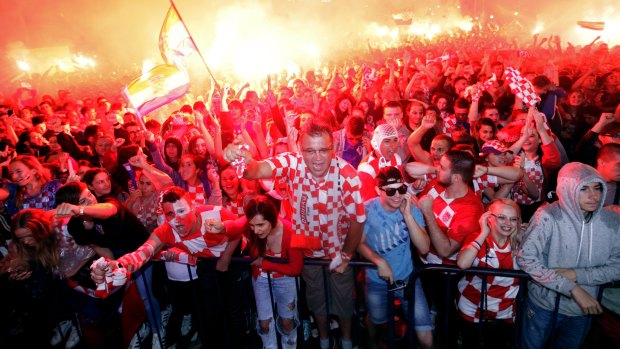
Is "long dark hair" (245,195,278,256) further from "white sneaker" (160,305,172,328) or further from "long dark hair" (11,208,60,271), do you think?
"long dark hair" (11,208,60,271)

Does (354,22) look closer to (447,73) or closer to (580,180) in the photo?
(447,73)

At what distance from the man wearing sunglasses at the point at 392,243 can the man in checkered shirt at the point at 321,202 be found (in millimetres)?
192

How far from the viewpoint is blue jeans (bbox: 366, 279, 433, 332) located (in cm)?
329

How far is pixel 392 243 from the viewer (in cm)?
335

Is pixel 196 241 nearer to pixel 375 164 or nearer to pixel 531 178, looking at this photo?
pixel 375 164

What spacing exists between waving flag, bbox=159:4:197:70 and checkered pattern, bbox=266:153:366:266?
146 inches

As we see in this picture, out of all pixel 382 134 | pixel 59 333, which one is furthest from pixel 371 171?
pixel 59 333

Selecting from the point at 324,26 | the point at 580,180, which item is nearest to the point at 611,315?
the point at 580,180

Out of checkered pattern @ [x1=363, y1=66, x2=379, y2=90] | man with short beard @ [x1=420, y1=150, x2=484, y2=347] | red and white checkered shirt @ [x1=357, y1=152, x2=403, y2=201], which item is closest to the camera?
man with short beard @ [x1=420, y1=150, x2=484, y2=347]

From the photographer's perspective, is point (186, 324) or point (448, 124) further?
point (448, 124)

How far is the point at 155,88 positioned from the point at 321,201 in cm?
337

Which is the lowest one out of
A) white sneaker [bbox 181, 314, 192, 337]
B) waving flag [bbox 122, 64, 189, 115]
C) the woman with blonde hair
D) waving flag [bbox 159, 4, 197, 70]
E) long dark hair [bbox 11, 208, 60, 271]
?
white sneaker [bbox 181, 314, 192, 337]

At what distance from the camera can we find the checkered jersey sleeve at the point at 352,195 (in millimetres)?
3225

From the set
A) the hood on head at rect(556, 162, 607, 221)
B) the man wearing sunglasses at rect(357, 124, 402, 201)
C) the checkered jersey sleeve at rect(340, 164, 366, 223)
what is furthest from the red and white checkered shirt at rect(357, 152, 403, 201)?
the hood on head at rect(556, 162, 607, 221)
